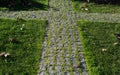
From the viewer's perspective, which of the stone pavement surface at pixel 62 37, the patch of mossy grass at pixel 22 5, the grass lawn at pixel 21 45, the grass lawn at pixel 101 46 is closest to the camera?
the grass lawn at pixel 21 45

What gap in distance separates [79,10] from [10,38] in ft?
20.4

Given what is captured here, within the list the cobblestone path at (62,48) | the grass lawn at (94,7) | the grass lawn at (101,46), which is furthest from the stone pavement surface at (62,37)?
the grass lawn at (94,7)

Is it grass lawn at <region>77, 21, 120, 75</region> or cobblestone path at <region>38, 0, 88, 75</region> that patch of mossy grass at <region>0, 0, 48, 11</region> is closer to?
cobblestone path at <region>38, 0, 88, 75</region>

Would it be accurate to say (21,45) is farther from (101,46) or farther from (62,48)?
(101,46)

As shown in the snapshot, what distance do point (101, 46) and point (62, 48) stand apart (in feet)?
6.30

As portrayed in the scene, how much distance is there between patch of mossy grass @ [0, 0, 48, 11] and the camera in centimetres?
1602

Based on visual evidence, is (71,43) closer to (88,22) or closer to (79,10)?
(88,22)

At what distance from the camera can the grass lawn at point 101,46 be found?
9.96 meters

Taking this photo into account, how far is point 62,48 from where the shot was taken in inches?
447

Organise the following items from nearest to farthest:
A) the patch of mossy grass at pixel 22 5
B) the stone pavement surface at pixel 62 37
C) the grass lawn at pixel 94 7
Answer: the stone pavement surface at pixel 62 37 < the patch of mossy grass at pixel 22 5 < the grass lawn at pixel 94 7

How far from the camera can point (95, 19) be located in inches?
590

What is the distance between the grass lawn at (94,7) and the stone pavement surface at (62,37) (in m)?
0.53

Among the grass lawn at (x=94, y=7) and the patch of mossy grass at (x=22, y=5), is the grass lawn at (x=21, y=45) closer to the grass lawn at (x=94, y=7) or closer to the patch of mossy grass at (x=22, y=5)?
the patch of mossy grass at (x=22, y=5)

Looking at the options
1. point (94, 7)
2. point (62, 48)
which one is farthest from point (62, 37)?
point (94, 7)
